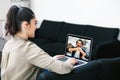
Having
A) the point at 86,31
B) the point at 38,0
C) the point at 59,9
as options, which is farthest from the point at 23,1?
the point at 86,31

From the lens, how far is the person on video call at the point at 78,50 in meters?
2.24

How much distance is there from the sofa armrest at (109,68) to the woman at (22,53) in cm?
20

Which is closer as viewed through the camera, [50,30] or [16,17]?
[16,17]

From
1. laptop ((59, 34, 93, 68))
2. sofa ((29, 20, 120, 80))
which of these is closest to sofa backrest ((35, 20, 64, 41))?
sofa ((29, 20, 120, 80))

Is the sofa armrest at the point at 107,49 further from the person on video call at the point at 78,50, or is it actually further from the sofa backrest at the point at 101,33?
the person on video call at the point at 78,50

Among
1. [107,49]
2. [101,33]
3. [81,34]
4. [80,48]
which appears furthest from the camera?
[81,34]

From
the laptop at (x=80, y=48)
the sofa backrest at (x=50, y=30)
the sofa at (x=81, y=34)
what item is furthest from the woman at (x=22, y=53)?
the sofa backrest at (x=50, y=30)

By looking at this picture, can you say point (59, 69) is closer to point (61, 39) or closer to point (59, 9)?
point (61, 39)

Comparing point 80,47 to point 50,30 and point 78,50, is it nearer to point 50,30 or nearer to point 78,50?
point 78,50

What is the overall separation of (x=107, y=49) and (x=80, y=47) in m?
1.18

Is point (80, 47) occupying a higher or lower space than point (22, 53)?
lower

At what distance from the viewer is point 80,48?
90.4 inches

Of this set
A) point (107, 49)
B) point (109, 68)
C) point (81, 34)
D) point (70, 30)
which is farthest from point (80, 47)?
point (70, 30)

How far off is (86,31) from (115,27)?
526 mm
